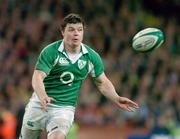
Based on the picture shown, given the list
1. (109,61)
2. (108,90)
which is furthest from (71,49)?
(109,61)

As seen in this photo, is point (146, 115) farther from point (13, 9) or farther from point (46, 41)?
point (13, 9)

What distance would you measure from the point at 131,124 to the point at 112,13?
411 cm

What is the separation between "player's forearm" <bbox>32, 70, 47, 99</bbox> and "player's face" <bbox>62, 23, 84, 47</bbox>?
540mm

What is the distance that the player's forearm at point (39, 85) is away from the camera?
29.4 ft

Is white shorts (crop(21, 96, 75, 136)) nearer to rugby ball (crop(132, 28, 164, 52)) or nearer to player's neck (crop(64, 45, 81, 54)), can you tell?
player's neck (crop(64, 45, 81, 54))

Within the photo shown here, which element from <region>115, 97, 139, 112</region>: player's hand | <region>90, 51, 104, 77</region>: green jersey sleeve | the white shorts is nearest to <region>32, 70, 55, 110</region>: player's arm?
the white shorts

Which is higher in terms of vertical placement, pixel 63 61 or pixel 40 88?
pixel 63 61

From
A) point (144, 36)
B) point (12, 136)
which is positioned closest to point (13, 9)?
point (12, 136)

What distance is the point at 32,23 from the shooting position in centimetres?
1952

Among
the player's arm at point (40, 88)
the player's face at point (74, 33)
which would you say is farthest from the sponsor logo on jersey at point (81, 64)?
the player's arm at point (40, 88)

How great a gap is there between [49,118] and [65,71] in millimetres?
620

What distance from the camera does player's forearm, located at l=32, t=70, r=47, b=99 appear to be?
8.95 metres

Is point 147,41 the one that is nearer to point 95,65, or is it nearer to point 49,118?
point 95,65

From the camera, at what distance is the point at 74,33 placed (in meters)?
9.34
